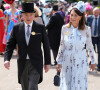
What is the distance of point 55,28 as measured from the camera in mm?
9039

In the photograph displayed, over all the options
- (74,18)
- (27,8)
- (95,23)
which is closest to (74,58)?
(74,18)

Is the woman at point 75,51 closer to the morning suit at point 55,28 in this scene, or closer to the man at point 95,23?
the morning suit at point 55,28

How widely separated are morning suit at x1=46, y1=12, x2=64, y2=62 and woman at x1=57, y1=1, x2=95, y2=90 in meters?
3.73

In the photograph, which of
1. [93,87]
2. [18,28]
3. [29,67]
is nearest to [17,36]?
[18,28]

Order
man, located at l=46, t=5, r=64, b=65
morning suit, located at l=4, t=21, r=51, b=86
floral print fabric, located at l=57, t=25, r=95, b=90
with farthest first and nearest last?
man, located at l=46, t=5, r=64, b=65
floral print fabric, located at l=57, t=25, r=95, b=90
morning suit, located at l=4, t=21, r=51, b=86

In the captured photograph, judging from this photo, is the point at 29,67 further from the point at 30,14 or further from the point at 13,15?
the point at 13,15

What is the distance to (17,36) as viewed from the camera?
474 centimetres

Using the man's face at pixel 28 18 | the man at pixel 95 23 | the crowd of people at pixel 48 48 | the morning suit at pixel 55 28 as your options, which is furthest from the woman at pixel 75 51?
the man at pixel 95 23

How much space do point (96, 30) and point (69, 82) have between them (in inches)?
169

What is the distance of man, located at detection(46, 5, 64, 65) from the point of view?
888 cm

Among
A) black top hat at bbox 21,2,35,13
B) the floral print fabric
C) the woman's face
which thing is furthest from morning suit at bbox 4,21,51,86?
the woman's face

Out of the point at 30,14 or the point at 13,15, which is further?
the point at 13,15

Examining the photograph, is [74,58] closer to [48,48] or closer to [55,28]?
[48,48]

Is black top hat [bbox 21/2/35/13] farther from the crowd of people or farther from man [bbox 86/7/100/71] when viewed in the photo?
man [bbox 86/7/100/71]
